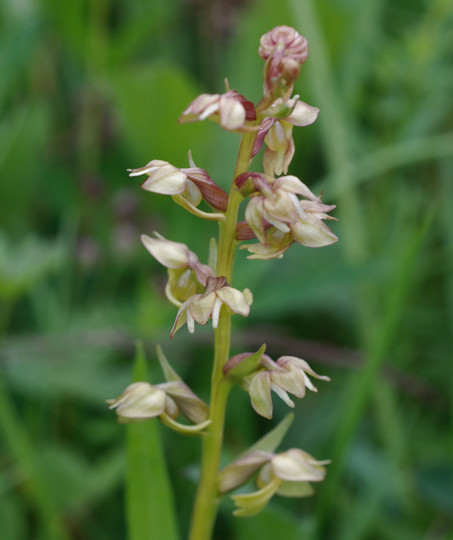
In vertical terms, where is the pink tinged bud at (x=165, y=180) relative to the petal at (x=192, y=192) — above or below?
above

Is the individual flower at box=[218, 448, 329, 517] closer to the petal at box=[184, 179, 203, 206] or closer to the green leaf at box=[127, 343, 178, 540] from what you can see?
the green leaf at box=[127, 343, 178, 540]

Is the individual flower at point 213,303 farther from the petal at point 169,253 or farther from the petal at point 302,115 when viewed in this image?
the petal at point 302,115

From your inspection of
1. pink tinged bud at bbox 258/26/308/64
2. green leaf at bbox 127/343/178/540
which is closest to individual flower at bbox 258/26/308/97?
pink tinged bud at bbox 258/26/308/64

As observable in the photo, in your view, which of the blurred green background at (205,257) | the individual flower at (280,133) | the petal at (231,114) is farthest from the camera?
the blurred green background at (205,257)

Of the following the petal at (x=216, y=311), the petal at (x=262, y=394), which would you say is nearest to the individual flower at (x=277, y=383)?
the petal at (x=262, y=394)

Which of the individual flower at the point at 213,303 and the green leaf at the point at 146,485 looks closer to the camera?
the individual flower at the point at 213,303

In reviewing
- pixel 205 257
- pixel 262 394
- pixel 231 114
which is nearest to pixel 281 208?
pixel 231 114
